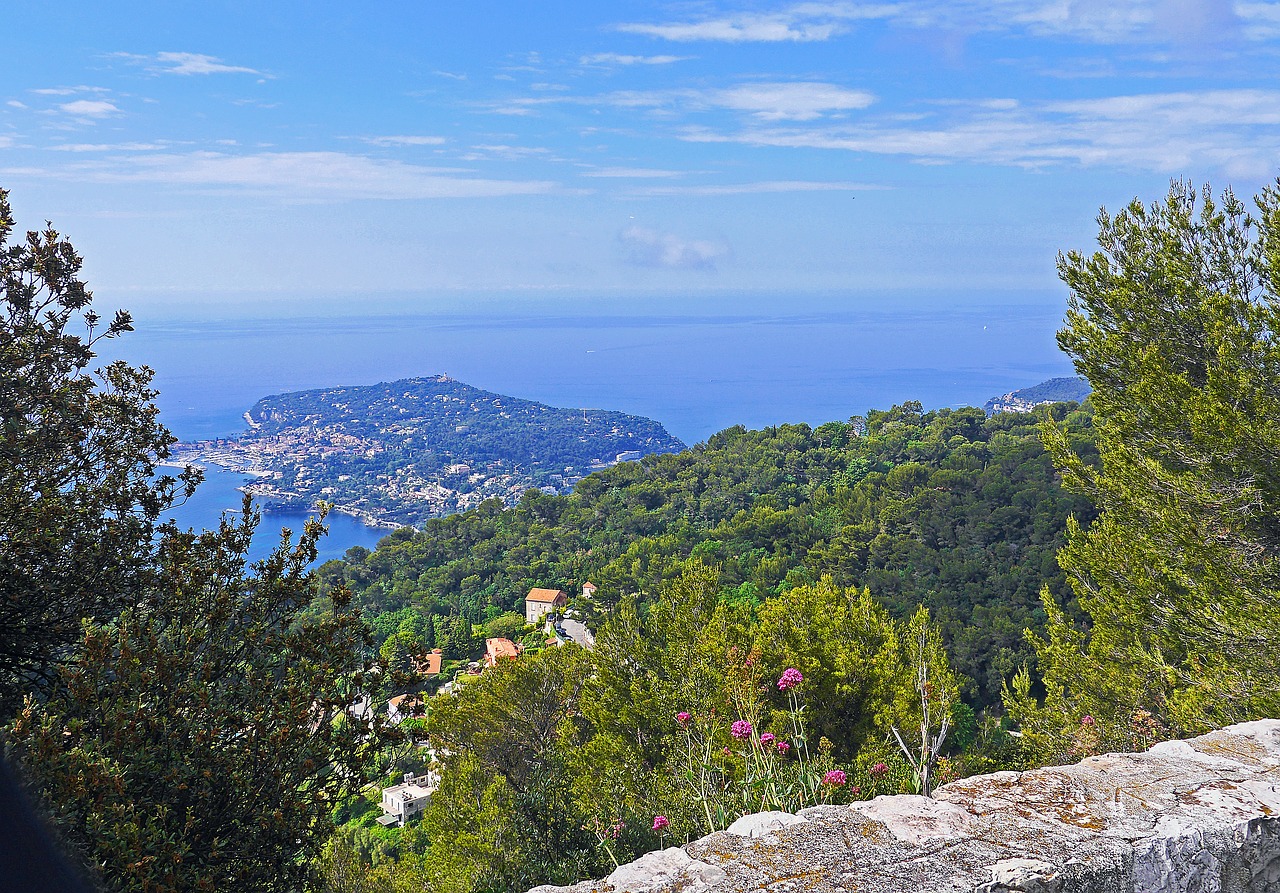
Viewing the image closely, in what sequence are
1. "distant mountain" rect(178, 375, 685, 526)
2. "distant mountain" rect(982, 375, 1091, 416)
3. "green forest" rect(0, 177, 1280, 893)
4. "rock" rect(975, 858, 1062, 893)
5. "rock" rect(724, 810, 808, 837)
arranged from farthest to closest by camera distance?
"distant mountain" rect(982, 375, 1091, 416) < "distant mountain" rect(178, 375, 685, 526) < "green forest" rect(0, 177, 1280, 893) < "rock" rect(724, 810, 808, 837) < "rock" rect(975, 858, 1062, 893)

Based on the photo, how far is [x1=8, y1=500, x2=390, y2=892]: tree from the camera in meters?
2.30

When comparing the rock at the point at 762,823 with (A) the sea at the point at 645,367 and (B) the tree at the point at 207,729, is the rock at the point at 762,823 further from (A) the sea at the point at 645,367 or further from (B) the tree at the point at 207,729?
(A) the sea at the point at 645,367

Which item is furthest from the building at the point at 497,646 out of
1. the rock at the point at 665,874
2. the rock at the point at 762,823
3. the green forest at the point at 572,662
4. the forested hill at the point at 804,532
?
the rock at the point at 665,874

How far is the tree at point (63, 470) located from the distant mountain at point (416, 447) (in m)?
36.4

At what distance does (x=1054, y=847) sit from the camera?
1911mm

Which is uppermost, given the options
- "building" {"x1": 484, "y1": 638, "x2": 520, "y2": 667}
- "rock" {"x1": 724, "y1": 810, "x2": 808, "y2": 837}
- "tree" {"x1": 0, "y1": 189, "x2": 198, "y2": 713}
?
"tree" {"x1": 0, "y1": 189, "x2": 198, "y2": 713}

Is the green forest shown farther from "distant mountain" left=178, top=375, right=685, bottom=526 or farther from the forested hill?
"distant mountain" left=178, top=375, right=685, bottom=526

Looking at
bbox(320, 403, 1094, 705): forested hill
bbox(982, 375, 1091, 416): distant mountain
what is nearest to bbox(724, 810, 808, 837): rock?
bbox(320, 403, 1094, 705): forested hill

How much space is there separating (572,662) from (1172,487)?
6.98m

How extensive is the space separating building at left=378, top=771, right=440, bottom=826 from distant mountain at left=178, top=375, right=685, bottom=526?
968 inches

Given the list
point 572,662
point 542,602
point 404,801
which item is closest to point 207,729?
point 572,662

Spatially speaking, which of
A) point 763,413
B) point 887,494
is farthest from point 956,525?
point 763,413

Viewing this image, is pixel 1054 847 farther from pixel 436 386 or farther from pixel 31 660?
pixel 436 386

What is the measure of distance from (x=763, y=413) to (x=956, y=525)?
71231 millimetres
